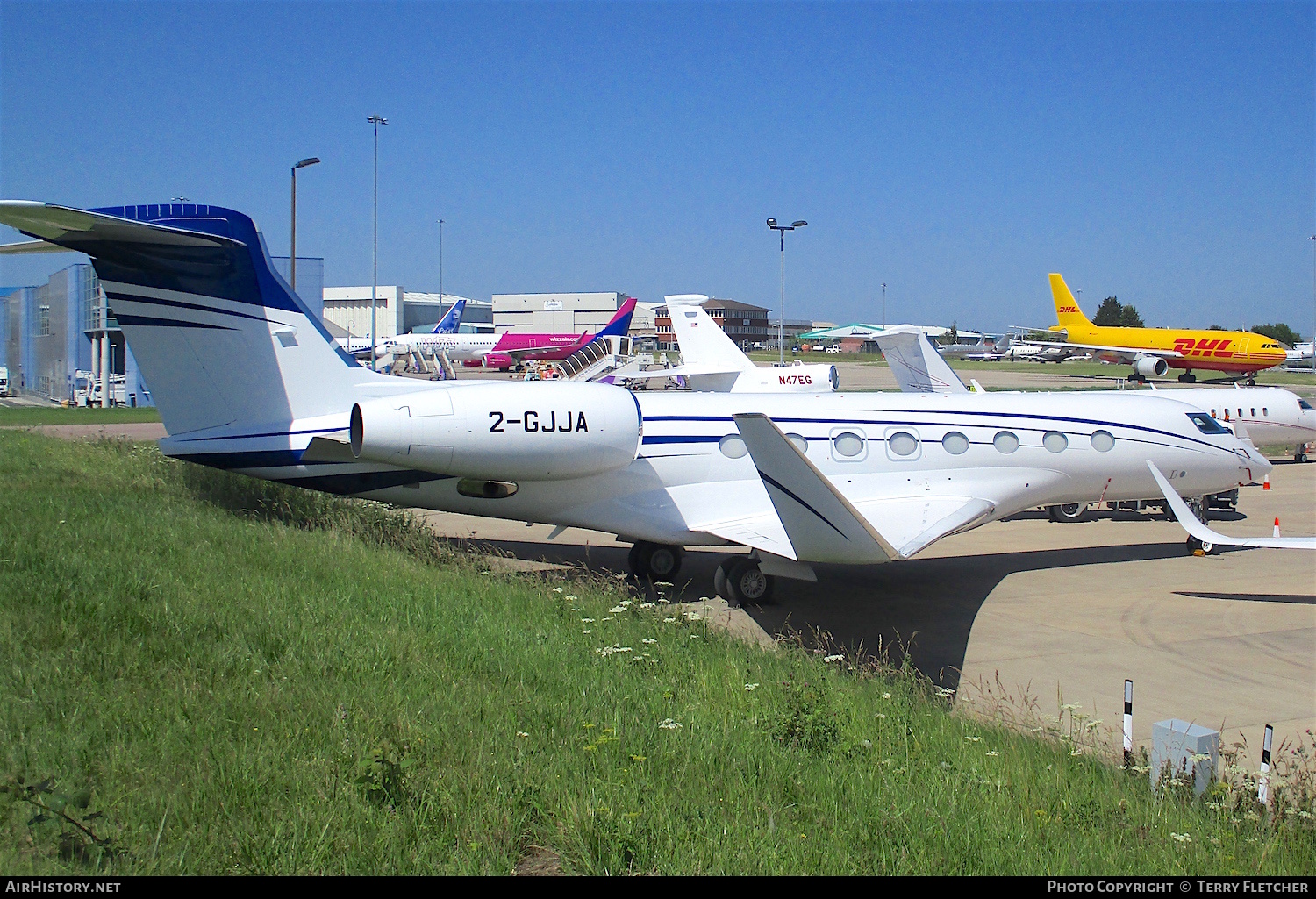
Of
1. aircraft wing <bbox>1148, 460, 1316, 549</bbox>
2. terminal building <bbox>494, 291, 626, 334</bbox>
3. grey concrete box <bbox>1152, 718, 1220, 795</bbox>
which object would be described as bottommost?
grey concrete box <bbox>1152, 718, 1220, 795</bbox>

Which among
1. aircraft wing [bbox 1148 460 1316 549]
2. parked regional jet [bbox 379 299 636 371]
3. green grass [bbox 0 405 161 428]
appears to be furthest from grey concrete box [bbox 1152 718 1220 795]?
parked regional jet [bbox 379 299 636 371]

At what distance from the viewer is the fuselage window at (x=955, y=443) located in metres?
12.5

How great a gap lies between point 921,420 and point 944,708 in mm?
6042

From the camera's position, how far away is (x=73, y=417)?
32312mm

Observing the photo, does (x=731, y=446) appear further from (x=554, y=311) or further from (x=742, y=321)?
(x=742, y=321)

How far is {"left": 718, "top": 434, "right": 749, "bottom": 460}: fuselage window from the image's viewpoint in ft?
39.4

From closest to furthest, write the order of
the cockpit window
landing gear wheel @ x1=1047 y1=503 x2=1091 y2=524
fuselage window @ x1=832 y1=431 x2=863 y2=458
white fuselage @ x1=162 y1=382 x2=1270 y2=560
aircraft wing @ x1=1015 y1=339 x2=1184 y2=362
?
white fuselage @ x1=162 y1=382 x2=1270 y2=560 → fuselage window @ x1=832 y1=431 x2=863 y2=458 → the cockpit window → landing gear wheel @ x1=1047 y1=503 x2=1091 y2=524 → aircraft wing @ x1=1015 y1=339 x2=1184 y2=362

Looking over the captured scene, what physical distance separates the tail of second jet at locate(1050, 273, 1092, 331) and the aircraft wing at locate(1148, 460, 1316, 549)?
49.3m

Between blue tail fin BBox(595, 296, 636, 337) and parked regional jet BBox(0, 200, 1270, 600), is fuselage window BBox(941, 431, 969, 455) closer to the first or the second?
parked regional jet BBox(0, 200, 1270, 600)

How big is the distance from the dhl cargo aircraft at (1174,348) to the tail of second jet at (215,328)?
167 feet

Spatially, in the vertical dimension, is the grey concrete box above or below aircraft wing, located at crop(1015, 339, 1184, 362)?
below

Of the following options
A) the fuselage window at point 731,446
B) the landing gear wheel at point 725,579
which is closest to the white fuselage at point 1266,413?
the fuselage window at point 731,446
